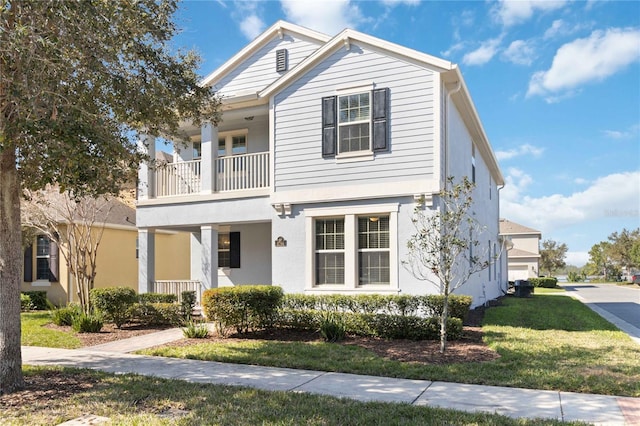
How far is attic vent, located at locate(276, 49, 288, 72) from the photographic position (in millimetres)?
15336

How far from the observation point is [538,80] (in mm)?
18141

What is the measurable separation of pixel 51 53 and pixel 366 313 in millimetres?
7664

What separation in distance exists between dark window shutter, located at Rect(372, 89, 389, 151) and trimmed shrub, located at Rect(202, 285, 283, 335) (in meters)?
4.44

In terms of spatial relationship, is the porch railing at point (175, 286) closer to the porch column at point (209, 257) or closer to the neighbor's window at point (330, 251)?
the porch column at point (209, 257)

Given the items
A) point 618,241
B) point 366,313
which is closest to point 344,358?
point 366,313

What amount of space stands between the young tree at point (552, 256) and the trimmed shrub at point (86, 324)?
5662 centimetres

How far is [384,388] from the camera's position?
638 cm

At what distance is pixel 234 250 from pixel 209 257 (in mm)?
2087

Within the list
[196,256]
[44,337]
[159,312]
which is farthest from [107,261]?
[44,337]

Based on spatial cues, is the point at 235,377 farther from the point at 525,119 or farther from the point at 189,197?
the point at 525,119

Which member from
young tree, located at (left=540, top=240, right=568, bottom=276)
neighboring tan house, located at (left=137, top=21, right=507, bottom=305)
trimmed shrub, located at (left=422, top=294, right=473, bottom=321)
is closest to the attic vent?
neighboring tan house, located at (left=137, top=21, right=507, bottom=305)

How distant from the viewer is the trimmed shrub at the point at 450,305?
10.5 m

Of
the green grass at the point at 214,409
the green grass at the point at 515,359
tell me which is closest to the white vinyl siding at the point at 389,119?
the green grass at the point at 515,359

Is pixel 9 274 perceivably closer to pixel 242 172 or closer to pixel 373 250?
pixel 373 250
